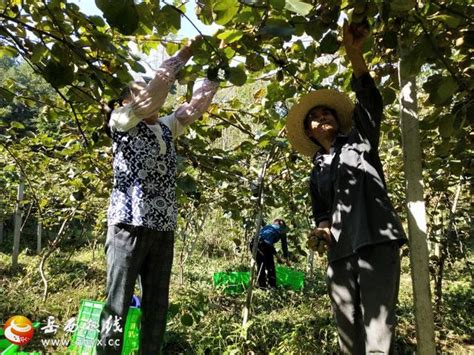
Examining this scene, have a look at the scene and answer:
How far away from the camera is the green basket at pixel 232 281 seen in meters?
5.21

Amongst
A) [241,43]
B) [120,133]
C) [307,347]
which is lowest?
[307,347]

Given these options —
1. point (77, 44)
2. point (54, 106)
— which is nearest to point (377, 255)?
point (77, 44)

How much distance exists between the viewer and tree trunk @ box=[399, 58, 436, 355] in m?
1.24

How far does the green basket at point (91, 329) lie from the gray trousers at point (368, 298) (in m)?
1.04

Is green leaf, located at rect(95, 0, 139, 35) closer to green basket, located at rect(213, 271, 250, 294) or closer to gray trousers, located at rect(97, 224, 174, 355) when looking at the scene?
gray trousers, located at rect(97, 224, 174, 355)

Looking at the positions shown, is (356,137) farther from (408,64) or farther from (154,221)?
(154,221)

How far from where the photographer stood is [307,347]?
3133 mm

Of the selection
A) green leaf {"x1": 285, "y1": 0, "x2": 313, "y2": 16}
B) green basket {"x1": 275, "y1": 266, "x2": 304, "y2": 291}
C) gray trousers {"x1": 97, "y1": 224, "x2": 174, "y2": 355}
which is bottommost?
gray trousers {"x1": 97, "y1": 224, "x2": 174, "y2": 355}

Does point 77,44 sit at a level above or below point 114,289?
above

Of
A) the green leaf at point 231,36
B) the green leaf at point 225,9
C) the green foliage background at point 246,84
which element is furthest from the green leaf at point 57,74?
the green leaf at point 225,9

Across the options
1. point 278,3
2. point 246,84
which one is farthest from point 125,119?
point 246,84

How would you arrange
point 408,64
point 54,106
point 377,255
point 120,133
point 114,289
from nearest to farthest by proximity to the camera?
point 408,64, point 377,255, point 114,289, point 120,133, point 54,106

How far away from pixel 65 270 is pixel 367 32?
732 cm

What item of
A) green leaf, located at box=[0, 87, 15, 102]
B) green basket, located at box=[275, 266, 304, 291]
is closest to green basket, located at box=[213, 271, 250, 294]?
green basket, located at box=[275, 266, 304, 291]
